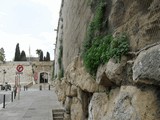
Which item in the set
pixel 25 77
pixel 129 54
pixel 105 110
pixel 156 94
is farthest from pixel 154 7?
pixel 25 77

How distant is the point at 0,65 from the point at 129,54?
209 feet

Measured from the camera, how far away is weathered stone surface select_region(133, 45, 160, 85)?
238 cm

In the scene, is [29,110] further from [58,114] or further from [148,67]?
[148,67]

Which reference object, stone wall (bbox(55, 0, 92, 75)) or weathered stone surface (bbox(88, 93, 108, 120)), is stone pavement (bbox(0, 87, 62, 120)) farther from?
Result: weathered stone surface (bbox(88, 93, 108, 120))

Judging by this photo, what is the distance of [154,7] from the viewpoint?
9.32ft

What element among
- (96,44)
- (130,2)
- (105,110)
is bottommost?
(105,110)

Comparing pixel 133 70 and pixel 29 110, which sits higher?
pixel 133 70

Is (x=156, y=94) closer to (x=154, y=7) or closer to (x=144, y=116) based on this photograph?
(x=144, y=116)

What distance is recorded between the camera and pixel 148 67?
2477 millimetres

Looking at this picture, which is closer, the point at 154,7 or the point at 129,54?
the point at 154,7

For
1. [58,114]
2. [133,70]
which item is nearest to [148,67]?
[133,70]

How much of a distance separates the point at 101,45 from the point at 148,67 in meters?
1.58

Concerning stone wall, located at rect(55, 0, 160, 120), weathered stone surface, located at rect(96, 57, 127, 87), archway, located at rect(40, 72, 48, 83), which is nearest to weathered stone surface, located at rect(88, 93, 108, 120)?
stone wall, located at rect(55, 0, 160, 120)

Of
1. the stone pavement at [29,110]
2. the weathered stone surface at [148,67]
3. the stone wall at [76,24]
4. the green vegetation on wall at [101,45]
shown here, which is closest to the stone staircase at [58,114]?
the stone pavement at [29,110]
